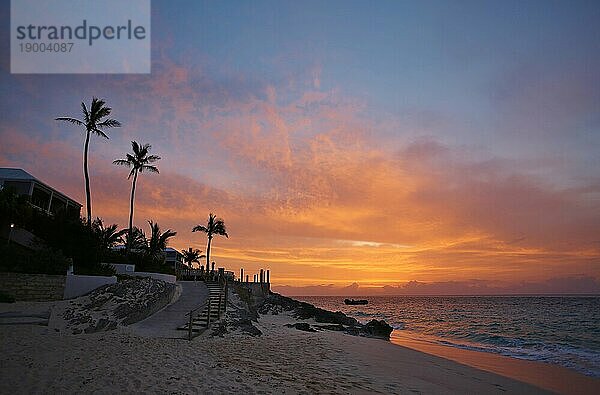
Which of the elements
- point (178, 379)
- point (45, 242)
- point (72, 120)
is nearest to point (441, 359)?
point (178, 379)

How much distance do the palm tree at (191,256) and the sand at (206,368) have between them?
1938 inches

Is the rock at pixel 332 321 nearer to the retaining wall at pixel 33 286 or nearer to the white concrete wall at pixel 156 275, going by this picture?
the white concrete wall at pixel 156 275

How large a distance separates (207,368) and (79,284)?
12.2 metres

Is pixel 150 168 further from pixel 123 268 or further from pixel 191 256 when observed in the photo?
pixel 191 256

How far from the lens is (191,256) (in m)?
65.2

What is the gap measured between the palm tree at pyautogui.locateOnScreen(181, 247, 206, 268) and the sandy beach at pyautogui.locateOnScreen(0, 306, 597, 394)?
49.1 meters

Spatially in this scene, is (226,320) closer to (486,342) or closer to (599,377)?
(599,377)

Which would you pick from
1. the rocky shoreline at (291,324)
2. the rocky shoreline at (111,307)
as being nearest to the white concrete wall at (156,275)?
the rocky shoreline at (291,324)

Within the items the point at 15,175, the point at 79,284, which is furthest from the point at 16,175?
the point at 79,284

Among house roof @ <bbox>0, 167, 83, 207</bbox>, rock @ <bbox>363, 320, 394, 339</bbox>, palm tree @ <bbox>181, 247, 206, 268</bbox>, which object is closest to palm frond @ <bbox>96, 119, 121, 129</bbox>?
house roof @ <bbox>0, 167, 83, 207</bbox>

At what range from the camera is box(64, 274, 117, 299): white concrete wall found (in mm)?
19484

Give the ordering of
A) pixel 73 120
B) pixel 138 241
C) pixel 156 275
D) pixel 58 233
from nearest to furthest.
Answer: pixel 58 233 → pixel 156 275 → pixel 73 120 → pixel 138 241

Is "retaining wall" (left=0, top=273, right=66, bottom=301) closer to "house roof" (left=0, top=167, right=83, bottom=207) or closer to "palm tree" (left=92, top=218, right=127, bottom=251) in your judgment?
"palm tree" (left=92, top=218, right=127, bottom=251)

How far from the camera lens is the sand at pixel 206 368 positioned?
9.01 meters
